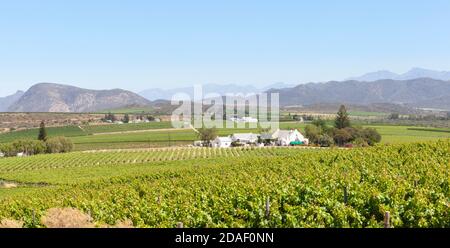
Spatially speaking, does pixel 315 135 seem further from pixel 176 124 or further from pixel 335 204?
pixel 335 204

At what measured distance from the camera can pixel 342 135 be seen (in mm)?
103625

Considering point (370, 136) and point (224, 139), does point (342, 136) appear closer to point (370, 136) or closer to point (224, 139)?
point (370, 136)

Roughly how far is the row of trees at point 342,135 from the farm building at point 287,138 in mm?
2321

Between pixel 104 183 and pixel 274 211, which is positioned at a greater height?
pixel 274 211

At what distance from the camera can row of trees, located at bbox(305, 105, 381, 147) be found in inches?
3947

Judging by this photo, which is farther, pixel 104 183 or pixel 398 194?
pixel 104 183

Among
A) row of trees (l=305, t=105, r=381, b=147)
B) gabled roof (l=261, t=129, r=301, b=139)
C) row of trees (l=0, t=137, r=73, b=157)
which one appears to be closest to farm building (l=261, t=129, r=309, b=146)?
gabled roof (l=261, t=129, r=301, b=139)

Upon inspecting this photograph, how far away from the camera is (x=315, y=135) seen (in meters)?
107

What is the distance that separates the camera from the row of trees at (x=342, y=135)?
→ 100250mm

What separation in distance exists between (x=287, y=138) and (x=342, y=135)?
45.2 feet

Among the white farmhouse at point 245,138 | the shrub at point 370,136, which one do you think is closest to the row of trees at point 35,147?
the white farmhouse at point 245,138

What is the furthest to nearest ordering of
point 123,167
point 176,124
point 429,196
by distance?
point 176,124, point 123,167, point 429,196
